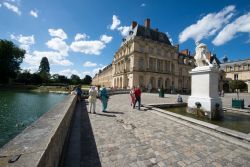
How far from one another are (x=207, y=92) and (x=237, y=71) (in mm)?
57749

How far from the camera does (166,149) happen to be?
358cm

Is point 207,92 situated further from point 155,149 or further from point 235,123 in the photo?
point 155,149

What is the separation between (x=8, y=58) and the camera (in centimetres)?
4650

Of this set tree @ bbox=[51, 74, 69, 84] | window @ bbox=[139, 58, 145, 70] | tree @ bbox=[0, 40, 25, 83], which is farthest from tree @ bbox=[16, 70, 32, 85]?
window @ bbox=[139, 58, 145, 70]

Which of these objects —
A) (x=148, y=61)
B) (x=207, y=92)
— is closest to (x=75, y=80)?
(x=148, y=61)

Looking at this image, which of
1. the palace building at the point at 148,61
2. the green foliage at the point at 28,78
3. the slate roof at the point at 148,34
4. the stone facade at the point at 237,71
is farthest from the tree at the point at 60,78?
the stone facade at the point at 237,71

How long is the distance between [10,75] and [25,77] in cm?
1407

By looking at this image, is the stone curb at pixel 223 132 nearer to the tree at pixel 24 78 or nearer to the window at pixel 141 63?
the window at pixel 141 63

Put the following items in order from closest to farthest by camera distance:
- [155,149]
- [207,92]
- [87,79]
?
[155,149], [207,92], [87,79]

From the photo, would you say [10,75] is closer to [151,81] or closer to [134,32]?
[134,32]

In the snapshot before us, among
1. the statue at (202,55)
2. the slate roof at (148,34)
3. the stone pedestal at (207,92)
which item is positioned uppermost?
the slate roof at (148,34)

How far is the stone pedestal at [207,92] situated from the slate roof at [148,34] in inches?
1213

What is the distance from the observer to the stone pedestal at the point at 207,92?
280 inches

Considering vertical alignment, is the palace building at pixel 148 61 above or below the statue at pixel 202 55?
above
